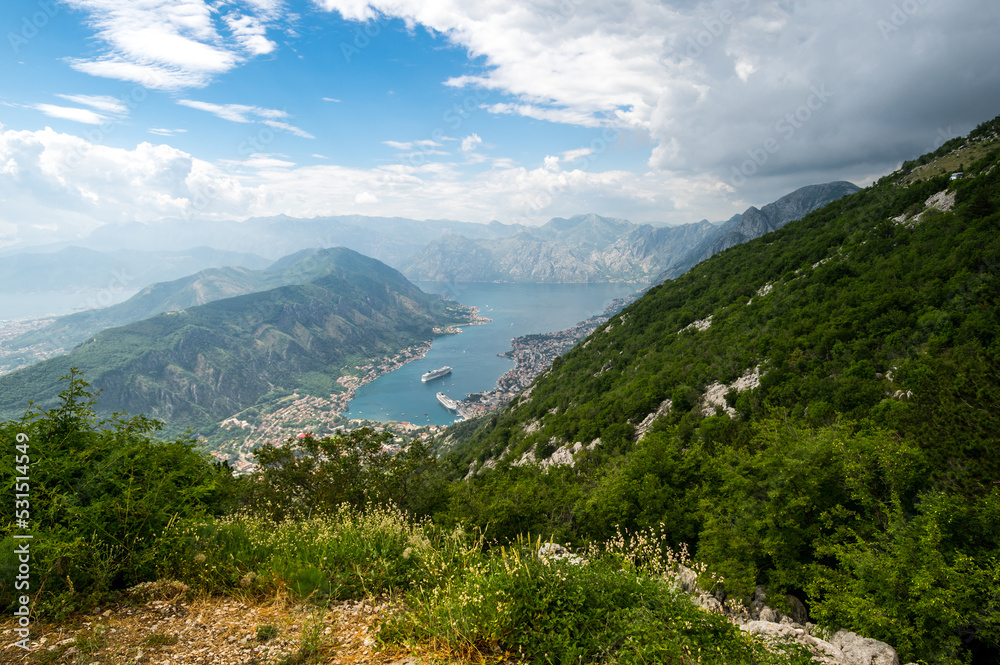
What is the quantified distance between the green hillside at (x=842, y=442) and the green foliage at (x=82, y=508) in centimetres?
658

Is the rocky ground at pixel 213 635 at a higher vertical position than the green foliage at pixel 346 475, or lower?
higher

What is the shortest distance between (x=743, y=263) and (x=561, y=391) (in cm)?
3123

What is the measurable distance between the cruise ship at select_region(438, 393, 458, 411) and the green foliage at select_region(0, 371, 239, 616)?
13691 cm

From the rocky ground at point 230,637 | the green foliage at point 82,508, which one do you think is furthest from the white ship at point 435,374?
the rocky ground at point 230,637

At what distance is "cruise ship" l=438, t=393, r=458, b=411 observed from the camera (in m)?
143

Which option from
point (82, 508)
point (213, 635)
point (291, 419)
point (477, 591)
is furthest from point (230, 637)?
point (291, 419)

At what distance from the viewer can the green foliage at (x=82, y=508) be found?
190 inches

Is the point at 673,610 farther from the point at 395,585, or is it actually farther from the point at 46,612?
the point at 46,612

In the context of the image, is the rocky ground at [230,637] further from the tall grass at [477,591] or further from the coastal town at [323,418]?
the coastal town at [323,418]

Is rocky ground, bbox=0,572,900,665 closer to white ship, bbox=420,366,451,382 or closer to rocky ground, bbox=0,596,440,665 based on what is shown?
rocky ground, bbox=0,596,440,665

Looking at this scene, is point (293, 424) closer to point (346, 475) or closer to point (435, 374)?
point (435, 374)

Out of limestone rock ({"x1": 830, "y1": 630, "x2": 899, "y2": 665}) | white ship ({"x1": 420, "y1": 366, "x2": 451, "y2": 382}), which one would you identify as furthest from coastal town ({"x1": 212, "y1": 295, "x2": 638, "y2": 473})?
limestone rock ({"x1": 830, "y1": 630, "x2": 899, "y2": 665})

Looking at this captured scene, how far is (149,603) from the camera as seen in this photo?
204 inches

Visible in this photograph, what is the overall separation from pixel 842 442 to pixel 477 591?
9595 millimetres
